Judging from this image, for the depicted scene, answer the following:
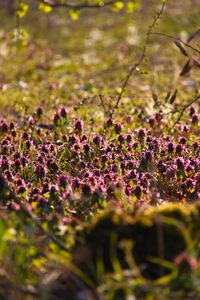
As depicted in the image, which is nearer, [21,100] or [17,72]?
[21,100]

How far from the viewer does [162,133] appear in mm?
6906

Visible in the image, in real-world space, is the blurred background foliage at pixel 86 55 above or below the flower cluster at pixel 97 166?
above

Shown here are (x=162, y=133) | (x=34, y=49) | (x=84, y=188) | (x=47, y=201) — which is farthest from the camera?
(x=34, y=49)

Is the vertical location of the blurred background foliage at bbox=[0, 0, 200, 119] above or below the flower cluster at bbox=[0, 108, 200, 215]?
above

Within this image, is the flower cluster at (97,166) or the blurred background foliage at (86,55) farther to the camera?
the blurred background foliage at (86,55)

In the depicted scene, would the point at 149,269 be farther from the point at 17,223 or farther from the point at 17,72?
the point at 17,72

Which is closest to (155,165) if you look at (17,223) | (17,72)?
(17,223)

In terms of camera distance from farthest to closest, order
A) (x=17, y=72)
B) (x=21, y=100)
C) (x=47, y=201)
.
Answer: (x=17, y=72) < (x=21, y=100) < (x=47, y=201)

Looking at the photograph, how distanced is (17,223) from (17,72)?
9477mm

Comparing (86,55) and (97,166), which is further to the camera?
(86,55)

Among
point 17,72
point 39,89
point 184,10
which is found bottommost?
point 39,89

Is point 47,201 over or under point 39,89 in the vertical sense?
under

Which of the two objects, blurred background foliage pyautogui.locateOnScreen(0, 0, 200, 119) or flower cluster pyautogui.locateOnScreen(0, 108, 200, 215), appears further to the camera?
blurred background foliage pyautogui.locateOnScreen(0, 0, 200, 119)

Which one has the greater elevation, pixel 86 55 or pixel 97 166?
pixel 86 55
